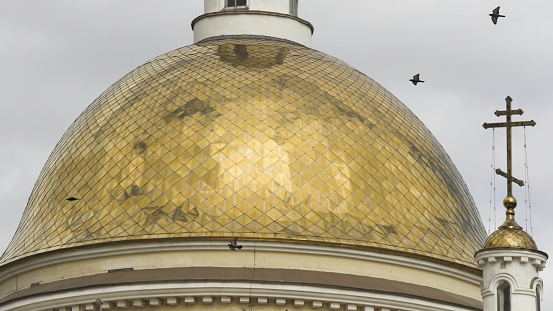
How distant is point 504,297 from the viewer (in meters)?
37.8

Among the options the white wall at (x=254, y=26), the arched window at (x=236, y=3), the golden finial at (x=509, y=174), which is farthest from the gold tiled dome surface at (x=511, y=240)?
the arched window at (x=236, y=3)

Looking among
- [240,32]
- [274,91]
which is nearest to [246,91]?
[274,91]

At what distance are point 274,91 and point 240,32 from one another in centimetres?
363

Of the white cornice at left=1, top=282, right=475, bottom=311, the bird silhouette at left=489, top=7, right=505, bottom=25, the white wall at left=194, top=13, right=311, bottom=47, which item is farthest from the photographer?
the white wall at left=194, top=13, right=311, bottom=47

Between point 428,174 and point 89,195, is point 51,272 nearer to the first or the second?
point 89,195

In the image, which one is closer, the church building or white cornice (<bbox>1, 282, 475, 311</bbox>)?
white cornice (<bbox>1, 282, 475, 311</bbox>)

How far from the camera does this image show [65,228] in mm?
43062

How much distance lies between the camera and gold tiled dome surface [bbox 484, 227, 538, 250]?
1489 inches

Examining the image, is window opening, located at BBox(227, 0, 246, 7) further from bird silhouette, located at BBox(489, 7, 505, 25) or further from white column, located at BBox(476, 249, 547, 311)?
white column, located at BBox(476, 249, 547, 311)

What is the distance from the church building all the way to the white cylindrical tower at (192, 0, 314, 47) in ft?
4.50

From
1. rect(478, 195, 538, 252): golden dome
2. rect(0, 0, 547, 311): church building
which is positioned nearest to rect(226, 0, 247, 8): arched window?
rect(0, 0, 547, 311): church building

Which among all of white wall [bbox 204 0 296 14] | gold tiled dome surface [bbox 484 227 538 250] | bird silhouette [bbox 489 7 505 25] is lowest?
gold tiled dome surface [bbox 484 227 538 250]

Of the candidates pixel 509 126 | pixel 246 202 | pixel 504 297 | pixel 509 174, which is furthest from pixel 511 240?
pixel 246 202

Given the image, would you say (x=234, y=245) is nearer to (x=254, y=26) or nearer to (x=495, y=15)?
(x=495, y=15)
